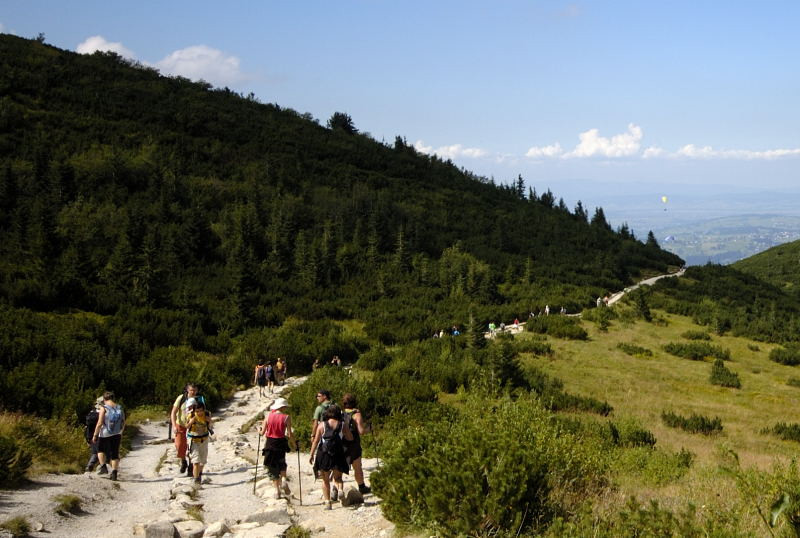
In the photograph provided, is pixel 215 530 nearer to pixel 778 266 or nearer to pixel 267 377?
pixel 267 377

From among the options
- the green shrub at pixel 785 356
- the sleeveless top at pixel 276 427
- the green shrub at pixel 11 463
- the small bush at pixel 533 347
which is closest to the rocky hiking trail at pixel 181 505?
the green shrub at pixel 11 463

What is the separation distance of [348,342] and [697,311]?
1167 inches

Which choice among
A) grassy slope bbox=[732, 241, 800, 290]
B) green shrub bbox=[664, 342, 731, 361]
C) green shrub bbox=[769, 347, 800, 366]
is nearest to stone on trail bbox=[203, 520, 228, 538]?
green shrub bbox=[664, 342, 731, 361]

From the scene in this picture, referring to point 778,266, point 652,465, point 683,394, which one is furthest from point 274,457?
point 778,266

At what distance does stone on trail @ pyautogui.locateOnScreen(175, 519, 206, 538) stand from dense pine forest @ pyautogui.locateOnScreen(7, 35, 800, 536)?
2198mm

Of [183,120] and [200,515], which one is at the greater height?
[183,120]

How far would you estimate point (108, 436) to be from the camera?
8812mm

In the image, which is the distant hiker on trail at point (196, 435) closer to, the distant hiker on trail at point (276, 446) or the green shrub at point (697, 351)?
the distant hiker on trail at point (276, 446)

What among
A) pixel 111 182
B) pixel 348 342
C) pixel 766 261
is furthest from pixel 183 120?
pixel 766 261

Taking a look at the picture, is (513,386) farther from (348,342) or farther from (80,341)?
(80,341)

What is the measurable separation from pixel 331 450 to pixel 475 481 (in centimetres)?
272

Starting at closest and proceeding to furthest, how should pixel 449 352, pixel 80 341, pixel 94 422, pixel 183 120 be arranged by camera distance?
pixel 94 422
pixel 80 341
pixel 449 352
pixel 183 120

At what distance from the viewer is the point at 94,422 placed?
360 inches

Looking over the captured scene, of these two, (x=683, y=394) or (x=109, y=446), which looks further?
(x=683, y=394)
